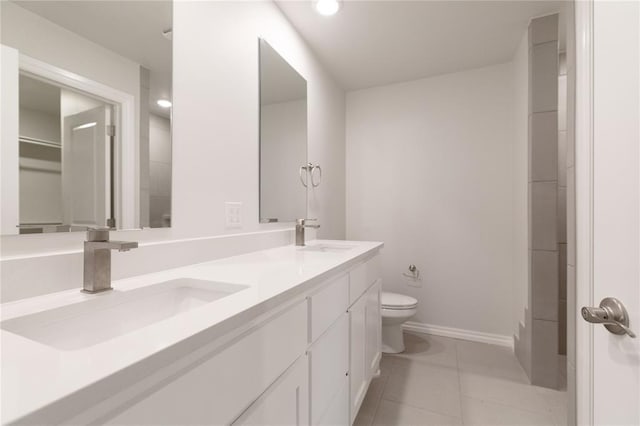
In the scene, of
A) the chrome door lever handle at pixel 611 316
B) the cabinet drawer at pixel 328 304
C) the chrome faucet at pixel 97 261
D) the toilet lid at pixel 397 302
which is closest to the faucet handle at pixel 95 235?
the chrome faucet at pixel 97 261

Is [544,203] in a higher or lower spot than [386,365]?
higher

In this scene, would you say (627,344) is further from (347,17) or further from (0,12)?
(347,17)

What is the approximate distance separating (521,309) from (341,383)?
165 centimetres

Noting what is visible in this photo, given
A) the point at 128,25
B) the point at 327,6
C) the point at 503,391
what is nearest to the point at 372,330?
the point at 503,391

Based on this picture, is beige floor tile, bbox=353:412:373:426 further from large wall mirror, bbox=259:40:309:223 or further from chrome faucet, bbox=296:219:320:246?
large wall mirror, bbox=259:40:309:223

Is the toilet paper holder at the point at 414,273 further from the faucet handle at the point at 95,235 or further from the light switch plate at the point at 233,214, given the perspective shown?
the faucet handle at the point at 95,235

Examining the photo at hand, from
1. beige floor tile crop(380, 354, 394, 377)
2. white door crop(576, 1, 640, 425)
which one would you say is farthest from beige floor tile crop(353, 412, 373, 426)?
white door crop(576, 1, 640, 425)

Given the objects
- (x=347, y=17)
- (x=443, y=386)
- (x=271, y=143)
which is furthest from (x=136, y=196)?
(x=443, y=386)

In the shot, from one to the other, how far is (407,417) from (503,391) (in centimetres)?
69

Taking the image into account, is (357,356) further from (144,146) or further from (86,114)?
(86,114)

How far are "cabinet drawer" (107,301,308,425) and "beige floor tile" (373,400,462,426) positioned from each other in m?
1.09

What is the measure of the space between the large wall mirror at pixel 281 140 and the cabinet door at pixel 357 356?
2.27ft

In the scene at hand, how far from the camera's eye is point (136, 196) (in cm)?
97

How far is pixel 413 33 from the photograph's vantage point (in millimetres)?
2033
